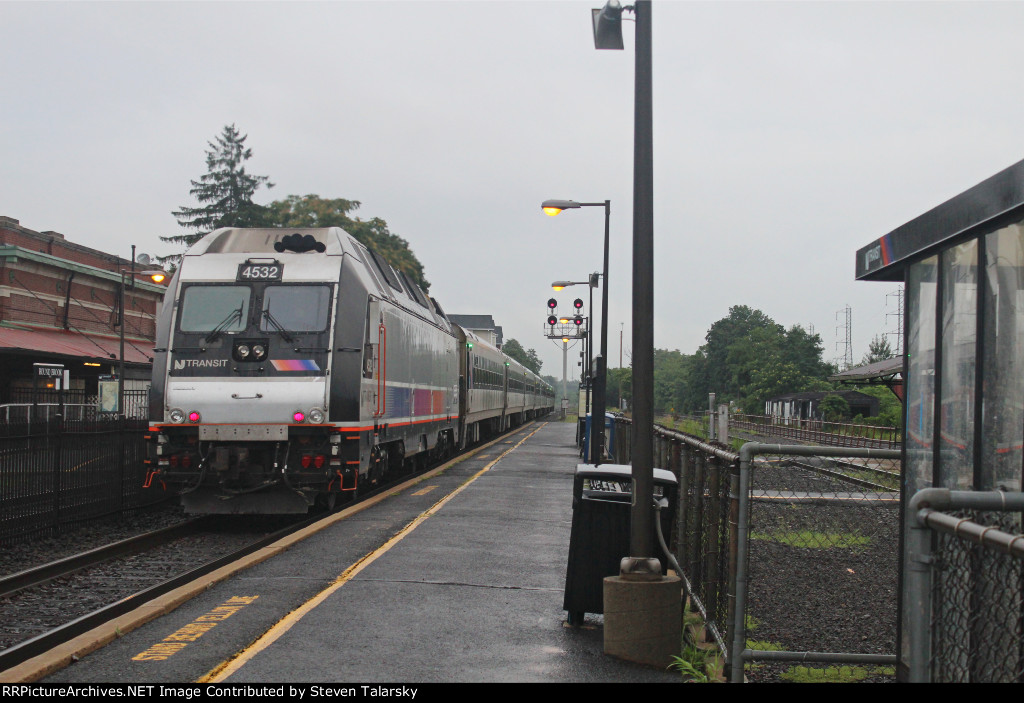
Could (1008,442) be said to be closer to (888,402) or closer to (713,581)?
(713,581)

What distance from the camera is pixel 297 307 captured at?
12.4 metres

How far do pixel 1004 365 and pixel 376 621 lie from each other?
15.2ft

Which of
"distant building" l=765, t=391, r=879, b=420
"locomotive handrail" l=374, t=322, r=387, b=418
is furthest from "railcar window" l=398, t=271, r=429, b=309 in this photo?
"distant building" l=765, t=391, r=879, b=420

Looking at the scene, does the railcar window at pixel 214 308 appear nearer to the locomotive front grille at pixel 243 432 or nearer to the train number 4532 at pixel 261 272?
the train number 4532 at pixel 261 272

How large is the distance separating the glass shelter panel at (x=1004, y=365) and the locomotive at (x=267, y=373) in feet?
29.3

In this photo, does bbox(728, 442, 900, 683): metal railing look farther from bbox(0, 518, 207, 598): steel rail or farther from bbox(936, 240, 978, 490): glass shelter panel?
bbox(0, 518, 207, 598): steel rail

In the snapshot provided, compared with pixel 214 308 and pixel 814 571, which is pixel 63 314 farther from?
pixel 814 571

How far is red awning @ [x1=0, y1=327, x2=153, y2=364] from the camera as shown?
30.5 m

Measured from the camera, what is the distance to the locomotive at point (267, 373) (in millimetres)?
11820

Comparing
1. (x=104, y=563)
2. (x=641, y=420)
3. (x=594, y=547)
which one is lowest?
(x=104, y=563)

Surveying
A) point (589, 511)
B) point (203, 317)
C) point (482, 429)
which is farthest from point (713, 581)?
point (482, 429)

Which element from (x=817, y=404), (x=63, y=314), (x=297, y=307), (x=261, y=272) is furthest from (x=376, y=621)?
(x=817, y=404)

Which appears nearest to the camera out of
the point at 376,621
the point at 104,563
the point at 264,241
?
the point at 376,621
